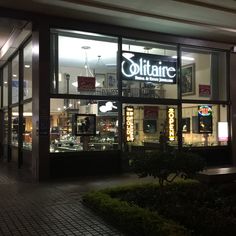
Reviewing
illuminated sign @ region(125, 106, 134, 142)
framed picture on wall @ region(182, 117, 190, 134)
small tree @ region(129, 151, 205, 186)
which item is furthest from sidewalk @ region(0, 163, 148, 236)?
framed picture on wall @ region(182, 117, 190, 134)

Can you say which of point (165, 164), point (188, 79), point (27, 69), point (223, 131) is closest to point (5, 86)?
point (27, 69)

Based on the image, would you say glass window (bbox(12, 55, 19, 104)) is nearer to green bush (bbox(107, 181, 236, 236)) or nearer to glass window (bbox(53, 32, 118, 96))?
glass window (bbox(53, 32, 118, 96))

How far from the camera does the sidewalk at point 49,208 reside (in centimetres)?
560

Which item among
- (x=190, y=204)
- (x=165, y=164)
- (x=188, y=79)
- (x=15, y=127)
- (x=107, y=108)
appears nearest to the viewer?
(x=190, y=204)

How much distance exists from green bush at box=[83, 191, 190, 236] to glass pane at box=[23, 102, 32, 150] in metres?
6.43

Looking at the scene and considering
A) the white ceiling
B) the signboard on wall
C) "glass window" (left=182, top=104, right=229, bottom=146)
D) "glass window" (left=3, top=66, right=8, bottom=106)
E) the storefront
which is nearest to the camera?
the white ceiling

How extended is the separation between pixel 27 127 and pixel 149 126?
435 cm

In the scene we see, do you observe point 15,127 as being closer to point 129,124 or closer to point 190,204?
point 129,124

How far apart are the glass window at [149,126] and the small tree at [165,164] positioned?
5.47m

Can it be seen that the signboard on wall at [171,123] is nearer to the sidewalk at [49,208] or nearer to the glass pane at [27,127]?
the sidewalk at [49,208]

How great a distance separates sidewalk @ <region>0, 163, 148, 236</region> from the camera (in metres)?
5.60

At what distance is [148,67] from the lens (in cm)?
1264

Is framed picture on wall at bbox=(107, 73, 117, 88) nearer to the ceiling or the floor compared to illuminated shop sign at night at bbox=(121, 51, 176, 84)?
nearer to the floor

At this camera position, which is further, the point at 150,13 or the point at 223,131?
the point at 223,131
